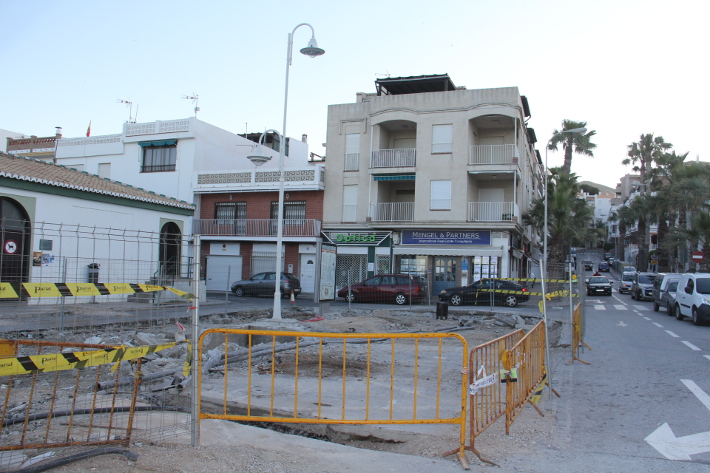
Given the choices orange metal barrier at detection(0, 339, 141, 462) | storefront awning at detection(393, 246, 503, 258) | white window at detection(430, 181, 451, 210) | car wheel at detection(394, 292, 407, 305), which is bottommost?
car wheel at detection(394, 292, 407, 305)

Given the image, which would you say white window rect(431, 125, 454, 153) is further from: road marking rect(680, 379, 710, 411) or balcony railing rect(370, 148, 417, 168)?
road marking rect(680, 379, 710, 411)

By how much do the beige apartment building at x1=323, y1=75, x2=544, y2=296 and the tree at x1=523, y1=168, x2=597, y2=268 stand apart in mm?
2518

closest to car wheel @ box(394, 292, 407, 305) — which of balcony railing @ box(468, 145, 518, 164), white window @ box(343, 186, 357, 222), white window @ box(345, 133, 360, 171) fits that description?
white window @ box(343, 186, 357, 222)

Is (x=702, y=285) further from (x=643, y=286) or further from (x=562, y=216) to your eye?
(x=562, y=216)

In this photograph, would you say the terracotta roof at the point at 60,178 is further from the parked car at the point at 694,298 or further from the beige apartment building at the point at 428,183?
the parked car at the point at 694,298

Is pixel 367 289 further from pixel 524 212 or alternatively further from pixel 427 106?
pixel 524 212

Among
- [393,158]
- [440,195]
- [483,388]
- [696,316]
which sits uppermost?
[393,158]

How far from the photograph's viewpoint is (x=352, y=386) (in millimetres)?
7875

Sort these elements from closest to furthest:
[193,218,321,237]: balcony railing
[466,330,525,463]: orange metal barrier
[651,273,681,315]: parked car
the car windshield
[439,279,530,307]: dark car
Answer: [466,330,525,463]: orange metal barrier < the car windshield < [651,273,681,315]: parked car < [439,279,530,307]: dark car < [193,218,321,237]: balcony railing

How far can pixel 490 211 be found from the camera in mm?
32094

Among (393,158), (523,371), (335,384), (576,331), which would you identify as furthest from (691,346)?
(393,158)

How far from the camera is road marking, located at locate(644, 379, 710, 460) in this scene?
17.4 feet

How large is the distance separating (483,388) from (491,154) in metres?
28.4

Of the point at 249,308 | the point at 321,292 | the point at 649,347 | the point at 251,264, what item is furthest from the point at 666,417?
the point at 251,264
